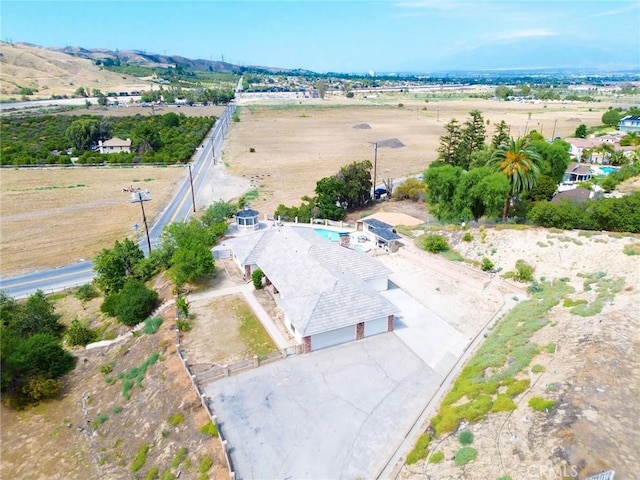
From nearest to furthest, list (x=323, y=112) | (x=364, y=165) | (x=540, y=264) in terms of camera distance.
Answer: (x=540, y=264) < (x=364, y=165) < (x=323, y=112)

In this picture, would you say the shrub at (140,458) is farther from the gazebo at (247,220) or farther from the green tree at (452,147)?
the green tree at (452,147)

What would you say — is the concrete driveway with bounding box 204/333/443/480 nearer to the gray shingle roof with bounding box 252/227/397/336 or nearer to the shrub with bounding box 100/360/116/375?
the gray shingle roof with bounding box 252/227/397/336

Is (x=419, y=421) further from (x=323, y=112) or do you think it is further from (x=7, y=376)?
(x=323, y=112)

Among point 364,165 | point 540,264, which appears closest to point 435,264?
point 540,264

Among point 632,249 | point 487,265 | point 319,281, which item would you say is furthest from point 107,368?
point 632,249

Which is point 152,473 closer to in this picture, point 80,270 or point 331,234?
point 80,270

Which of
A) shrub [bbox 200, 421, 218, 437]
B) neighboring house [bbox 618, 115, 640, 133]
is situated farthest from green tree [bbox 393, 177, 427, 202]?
neighboring house [bbox 618, 115, 640, 133]

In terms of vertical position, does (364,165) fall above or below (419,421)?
above
